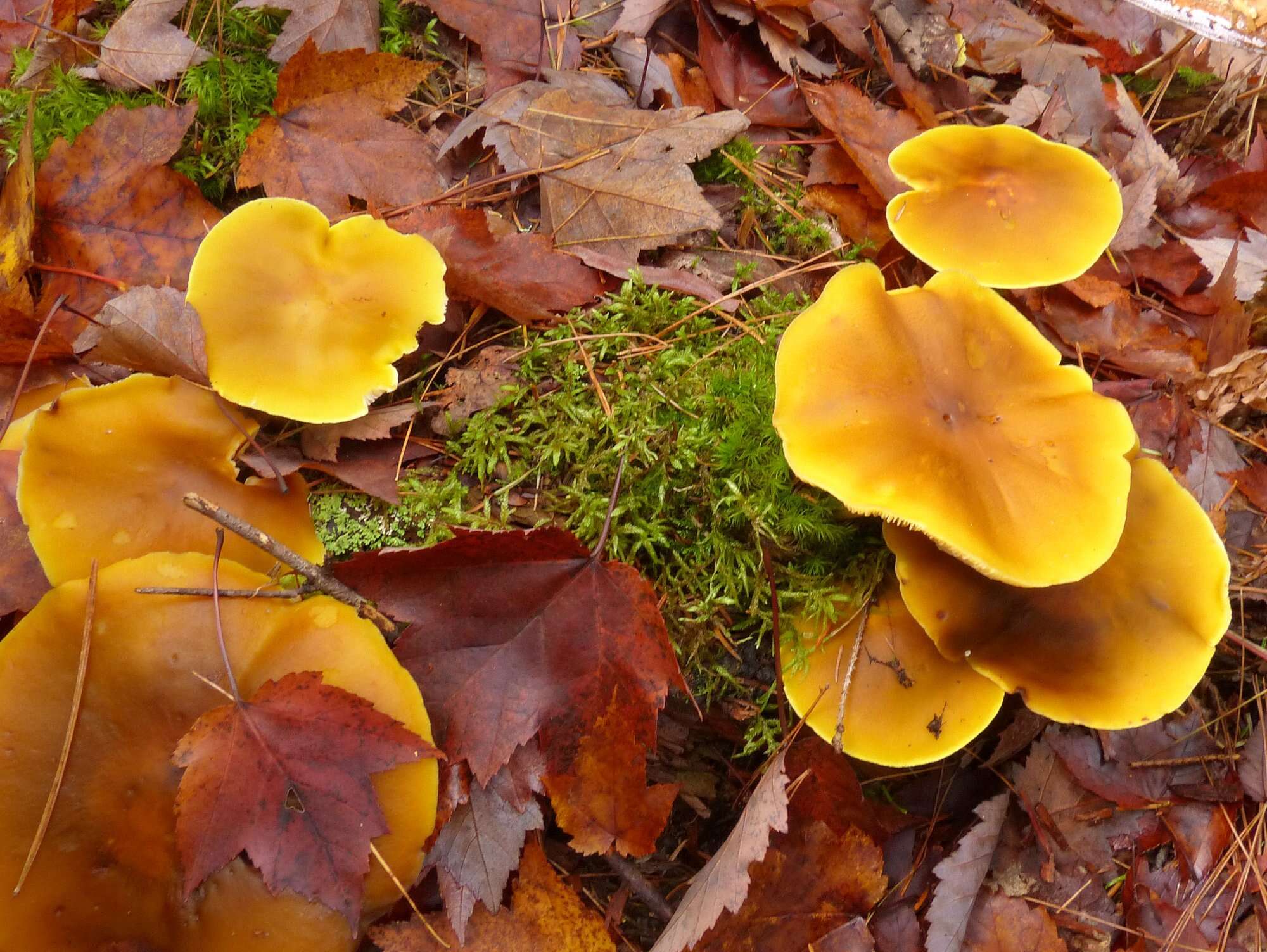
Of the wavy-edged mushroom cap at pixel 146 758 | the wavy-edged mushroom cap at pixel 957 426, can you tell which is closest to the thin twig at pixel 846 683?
the wavy-edged mushroom cap at pixel 957 426

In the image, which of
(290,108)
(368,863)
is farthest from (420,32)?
(368,863)

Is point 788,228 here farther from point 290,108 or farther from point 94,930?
point 94,930

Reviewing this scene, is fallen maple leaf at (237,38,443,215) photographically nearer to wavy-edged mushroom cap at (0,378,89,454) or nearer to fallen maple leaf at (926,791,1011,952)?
wavy-edged mushroom cap at (0,378,89,454)

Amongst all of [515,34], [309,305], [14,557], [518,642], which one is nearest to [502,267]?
[309,305]

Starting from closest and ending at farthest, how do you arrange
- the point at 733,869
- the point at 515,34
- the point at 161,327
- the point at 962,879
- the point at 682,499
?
1. the point at 733,869
2. the point at 161,327
3. the point at 682,499
4. the point at 962,879
5. the point at 515,34

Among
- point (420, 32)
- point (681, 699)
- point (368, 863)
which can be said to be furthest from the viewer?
point (420, 32)

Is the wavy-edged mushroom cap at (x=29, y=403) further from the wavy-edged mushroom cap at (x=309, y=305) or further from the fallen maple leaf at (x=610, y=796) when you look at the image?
the fallen maple leaf at (x=610, y=796)

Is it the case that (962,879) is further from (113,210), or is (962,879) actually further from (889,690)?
(113,210)
